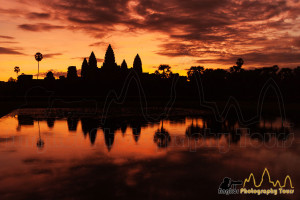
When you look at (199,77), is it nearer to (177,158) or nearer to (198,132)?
(198,132)

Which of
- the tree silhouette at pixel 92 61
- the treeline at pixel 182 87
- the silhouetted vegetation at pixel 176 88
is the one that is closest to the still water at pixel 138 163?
the silhouetted vegetation at pixel 176 88

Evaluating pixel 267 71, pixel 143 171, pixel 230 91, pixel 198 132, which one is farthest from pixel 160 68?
pixel 143 171

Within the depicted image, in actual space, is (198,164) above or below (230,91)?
below

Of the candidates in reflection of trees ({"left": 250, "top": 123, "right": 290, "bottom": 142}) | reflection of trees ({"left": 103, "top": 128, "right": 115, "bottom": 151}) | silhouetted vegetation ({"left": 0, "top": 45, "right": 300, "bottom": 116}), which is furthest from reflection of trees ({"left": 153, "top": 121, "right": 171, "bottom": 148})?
silhouetted vegetation ({"left": 0, "top": 45, "right": 300, "bottom": 116})

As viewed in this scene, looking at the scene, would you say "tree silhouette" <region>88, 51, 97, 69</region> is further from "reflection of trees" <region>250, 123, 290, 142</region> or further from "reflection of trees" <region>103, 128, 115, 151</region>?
"reflection of trees" <region>250, 123, 290, 142</region>

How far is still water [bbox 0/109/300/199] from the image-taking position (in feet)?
25.9

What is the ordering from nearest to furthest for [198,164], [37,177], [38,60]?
[37,177] < [198,164] < [38,60]

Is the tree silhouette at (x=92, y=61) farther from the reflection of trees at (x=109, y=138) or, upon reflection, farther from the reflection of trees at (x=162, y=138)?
the reflection of trees at (x=162, y=138)

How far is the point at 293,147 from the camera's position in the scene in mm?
13883

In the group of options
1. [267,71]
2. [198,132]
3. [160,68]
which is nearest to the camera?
[198,132]

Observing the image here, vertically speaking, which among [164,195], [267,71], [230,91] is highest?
[267,71]

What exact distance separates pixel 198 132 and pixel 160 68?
12407cm

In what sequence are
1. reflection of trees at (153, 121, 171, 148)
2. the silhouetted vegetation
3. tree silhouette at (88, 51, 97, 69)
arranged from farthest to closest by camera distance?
tree silhouette at (88, 51, 97, 69)
the silhouetted vegetation
reflection of trees at (153, 121, 171, 148)

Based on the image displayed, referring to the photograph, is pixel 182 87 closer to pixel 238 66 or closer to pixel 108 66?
pixel 238 66
